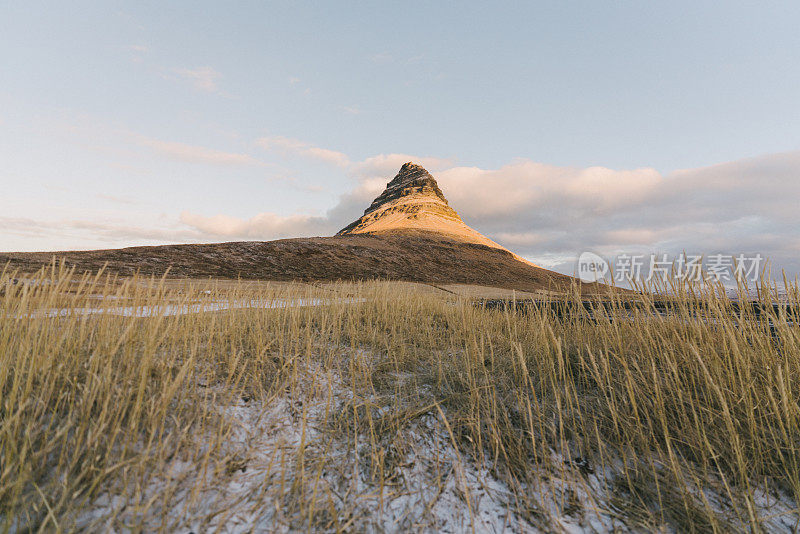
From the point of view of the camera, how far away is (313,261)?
347 inches

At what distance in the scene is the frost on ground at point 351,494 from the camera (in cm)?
108

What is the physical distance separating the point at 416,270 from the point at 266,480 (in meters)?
9.41

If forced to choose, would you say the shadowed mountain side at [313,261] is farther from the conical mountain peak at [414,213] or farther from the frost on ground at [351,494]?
the conical mountain peak at [414,213]

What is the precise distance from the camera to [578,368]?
2174mm

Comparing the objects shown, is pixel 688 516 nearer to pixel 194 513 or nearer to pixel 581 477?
pixel 581 477

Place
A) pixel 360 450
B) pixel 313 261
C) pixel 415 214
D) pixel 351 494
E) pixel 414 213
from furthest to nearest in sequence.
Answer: pixel 414 213 < pixel 415 214 < pixel 313 261 < pixel 360 450 < pixel 351 494

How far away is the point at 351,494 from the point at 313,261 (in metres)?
7.91

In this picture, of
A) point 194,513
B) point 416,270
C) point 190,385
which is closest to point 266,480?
point 194,513

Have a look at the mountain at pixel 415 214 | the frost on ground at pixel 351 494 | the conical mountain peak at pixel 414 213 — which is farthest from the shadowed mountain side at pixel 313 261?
the conical mountain peak at pixel 414 213

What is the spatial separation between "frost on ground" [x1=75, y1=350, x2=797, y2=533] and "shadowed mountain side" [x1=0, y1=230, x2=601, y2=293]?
231 cm

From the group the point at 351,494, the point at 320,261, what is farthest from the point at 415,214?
the point at 351,494

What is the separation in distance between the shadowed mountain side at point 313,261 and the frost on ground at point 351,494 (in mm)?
2314

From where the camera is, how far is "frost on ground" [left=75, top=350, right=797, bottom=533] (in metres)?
1.08

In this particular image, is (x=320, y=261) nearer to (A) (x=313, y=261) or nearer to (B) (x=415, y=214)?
(A) (x=313, y=261)
